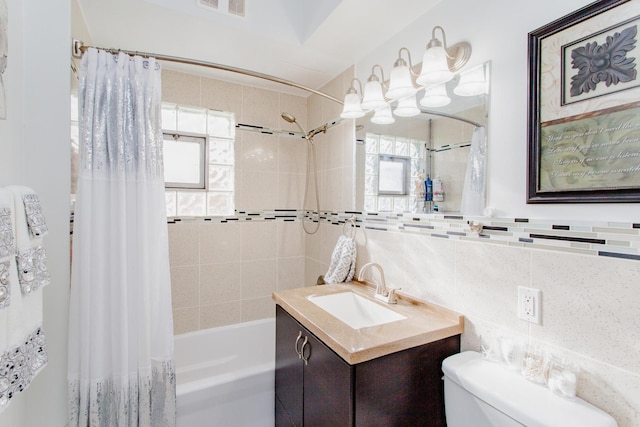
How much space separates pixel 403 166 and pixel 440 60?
0.56 meters

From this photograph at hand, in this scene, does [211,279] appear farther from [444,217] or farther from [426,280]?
[444,217]

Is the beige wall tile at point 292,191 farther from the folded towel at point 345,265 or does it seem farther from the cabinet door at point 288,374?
the cabinet door at point 288,374

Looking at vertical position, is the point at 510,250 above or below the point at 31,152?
below

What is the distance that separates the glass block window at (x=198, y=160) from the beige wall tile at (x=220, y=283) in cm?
45

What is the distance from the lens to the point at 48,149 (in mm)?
1176

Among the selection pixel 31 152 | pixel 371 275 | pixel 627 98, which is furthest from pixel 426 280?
pixel 31 152

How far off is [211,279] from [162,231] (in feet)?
3.37

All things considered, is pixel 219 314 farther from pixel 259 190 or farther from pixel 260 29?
pixel 260 29

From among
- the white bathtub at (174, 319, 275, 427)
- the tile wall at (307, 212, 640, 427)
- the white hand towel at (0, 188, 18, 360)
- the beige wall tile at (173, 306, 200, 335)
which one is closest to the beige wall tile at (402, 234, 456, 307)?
the tile wall at (307, 212, 640, 427)

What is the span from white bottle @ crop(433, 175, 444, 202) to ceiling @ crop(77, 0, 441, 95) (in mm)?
877

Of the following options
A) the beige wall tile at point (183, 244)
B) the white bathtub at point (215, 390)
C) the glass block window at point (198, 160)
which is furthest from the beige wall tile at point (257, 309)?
the glass block window at point (198, 160)

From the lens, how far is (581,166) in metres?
0.92

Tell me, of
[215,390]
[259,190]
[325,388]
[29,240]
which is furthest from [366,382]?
[259,190]

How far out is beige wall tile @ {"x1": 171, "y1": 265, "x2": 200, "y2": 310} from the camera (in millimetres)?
2227
